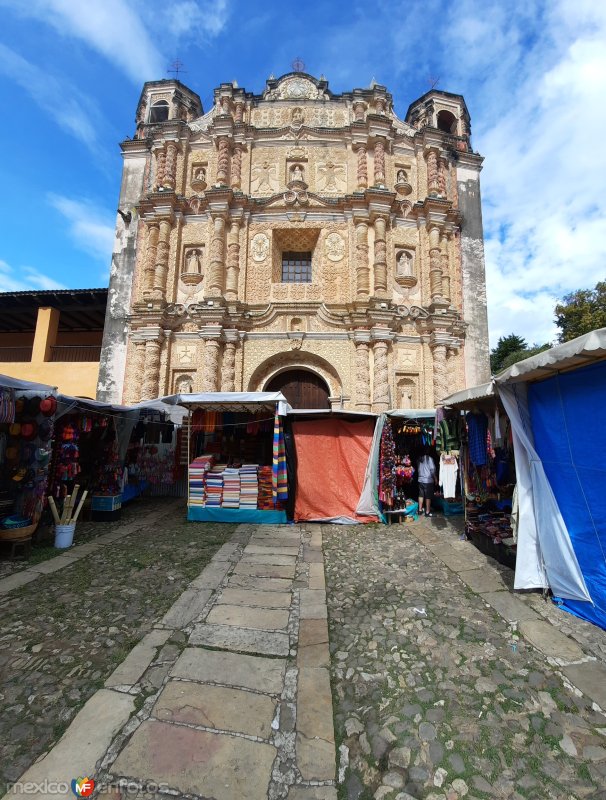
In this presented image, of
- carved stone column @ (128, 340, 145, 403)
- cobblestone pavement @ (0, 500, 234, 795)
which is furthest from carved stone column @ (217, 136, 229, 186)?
cobblestone pavement @ (0, 500, 234, 795)

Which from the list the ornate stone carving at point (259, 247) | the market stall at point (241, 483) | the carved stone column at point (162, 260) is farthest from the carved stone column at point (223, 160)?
the market stall at point (241, 483)

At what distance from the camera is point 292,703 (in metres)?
2.36

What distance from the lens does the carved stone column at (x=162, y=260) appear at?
11.3 meters

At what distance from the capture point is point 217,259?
37.0ft

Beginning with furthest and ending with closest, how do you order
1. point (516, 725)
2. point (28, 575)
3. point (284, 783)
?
1. point (28, 575)
2. point (516, 725)
3. point (284, 783)

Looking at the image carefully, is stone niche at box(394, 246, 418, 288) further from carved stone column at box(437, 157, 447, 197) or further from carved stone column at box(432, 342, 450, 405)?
carved stone column at box(432, 342, 450, 405)

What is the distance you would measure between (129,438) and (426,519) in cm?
686

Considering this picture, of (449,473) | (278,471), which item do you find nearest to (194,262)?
(278,471)

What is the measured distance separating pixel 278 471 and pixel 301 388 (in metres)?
4.71

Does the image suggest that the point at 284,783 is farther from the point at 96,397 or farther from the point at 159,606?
the point at 96,397

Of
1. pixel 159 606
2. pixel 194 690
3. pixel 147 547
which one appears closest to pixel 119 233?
pixel 147 547

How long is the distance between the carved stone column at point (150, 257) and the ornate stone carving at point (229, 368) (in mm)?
3322

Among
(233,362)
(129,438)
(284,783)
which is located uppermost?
(233,362)

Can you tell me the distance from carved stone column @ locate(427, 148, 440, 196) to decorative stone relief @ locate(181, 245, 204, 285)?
318 inches
